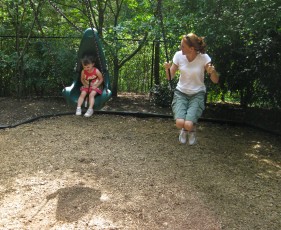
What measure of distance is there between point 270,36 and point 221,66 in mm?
1056

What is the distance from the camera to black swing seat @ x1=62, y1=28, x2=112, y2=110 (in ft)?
16.0

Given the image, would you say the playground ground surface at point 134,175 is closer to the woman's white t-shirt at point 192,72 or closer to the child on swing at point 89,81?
the child on swing at point 89,81

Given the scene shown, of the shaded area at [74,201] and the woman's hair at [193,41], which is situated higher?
the woman's hair at [193,41]

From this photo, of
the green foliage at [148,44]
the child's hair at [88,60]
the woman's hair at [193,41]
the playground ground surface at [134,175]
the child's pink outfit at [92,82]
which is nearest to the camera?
the playground ground surface at [134,175]

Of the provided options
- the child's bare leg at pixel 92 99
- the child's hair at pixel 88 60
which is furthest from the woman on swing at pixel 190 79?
the child's hair at pixel 88 60

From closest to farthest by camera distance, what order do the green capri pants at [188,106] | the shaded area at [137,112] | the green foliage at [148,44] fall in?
the green capri pants at [188,106] < the green foliage at [148,44] < the shaded area at [137,112]

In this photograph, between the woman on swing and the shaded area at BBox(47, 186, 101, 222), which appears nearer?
the shaded area at BBox(47, 186, 101, 222)

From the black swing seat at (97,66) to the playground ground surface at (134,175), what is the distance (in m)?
0.53

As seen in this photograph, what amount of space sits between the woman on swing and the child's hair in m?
1.45

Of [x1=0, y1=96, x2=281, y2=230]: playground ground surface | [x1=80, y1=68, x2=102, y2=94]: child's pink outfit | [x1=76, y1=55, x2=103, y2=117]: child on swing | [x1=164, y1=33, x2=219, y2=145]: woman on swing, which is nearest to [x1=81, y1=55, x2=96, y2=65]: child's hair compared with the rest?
[x1=76, y1=55, x2=103, y2=117]: child on swing

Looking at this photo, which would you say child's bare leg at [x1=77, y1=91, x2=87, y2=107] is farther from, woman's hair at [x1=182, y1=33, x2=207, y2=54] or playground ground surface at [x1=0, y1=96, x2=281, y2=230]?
woman's hair at [x1=182, y1=33, x2=207, y2=54]

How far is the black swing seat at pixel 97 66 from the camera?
4864mm

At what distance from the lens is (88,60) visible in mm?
5250

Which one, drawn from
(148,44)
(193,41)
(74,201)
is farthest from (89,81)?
(148,44)
